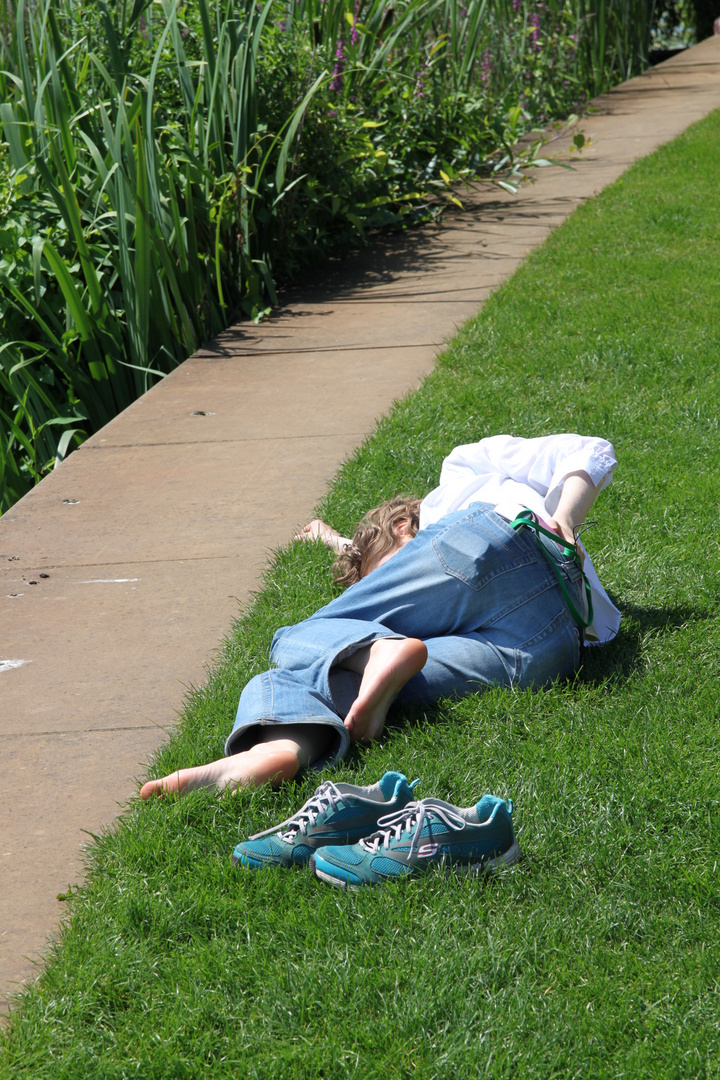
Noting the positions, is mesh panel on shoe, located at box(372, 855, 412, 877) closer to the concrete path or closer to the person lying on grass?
the person lying on grass

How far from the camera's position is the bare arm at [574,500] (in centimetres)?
285

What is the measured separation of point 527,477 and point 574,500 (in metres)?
0.21

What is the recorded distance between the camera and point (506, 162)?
873cm

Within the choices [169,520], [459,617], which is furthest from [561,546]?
[169,520]

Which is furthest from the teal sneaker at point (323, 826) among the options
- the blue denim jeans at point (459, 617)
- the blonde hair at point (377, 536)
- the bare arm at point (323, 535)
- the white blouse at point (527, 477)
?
the bare arm at point (323, 535)

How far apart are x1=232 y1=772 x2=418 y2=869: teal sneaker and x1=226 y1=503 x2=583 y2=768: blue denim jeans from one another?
16.5 inches

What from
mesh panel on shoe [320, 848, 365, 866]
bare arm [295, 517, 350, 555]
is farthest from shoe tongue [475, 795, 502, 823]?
bare arm [295, 517, 350, 555]

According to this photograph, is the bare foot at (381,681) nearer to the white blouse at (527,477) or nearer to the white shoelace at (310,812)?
the white shoelace at (310,812)

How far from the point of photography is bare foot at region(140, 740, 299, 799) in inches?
92.1

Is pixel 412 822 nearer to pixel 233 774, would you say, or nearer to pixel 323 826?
pixel 323 826

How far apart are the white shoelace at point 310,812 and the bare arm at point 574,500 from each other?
1.01 m

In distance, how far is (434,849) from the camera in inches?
81.4

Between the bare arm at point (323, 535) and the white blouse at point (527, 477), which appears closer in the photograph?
the white blouse at point (527, 477)

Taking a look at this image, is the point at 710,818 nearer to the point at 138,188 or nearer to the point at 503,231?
the point at 138,188
